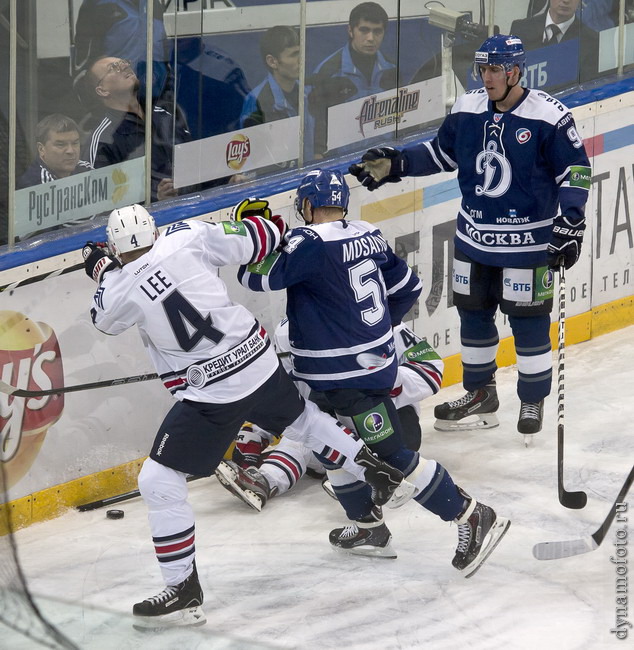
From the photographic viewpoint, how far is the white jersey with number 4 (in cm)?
359

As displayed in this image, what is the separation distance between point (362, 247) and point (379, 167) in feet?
3.16

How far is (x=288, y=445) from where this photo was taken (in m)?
4.75

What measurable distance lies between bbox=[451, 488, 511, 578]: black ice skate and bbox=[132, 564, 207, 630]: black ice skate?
0.76 metres

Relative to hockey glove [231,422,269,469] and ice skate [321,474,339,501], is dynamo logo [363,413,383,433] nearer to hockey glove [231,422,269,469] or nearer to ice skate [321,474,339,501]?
ice skate [321,474,339,501]

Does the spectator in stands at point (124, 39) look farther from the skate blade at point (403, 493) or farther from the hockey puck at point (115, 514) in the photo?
the skate blade at point (403, 493)

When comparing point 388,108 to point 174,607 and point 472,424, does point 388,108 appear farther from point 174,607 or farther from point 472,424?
point 174,607

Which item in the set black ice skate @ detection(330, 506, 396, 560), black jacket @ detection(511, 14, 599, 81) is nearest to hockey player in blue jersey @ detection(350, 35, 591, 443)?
black ice skate @ detection(330, 506, 396, 560)

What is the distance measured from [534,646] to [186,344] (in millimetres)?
1201

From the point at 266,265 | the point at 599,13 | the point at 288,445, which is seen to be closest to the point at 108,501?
the point at 288,445

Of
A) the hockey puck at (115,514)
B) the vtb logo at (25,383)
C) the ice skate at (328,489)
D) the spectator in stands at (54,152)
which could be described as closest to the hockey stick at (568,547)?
the ice skate at (328,489)

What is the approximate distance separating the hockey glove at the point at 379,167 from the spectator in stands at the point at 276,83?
443mm

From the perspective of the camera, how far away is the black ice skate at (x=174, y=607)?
367 cm

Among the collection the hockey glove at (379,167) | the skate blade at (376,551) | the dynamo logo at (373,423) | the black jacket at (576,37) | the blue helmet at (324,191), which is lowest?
the skate blade at (376,551)

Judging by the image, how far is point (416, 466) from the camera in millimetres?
3854
